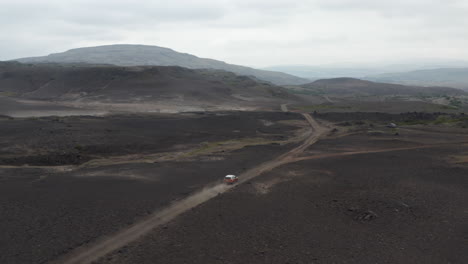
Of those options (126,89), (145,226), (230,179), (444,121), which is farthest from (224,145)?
(126,89)

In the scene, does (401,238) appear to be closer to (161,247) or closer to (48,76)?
(161,247)

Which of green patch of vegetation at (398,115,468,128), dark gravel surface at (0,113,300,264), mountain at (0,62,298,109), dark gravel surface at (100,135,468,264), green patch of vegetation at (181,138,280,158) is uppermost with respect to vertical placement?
mountain at (0,62,298,109)

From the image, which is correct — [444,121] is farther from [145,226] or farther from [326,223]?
[145,226]

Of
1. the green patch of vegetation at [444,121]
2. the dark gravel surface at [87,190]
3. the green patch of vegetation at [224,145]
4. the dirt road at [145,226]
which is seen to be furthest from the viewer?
the green patch of vegetation at [444,121]

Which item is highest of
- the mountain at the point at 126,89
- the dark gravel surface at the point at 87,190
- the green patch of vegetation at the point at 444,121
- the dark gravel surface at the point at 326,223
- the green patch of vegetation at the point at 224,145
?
the mountain at the point at 126,89

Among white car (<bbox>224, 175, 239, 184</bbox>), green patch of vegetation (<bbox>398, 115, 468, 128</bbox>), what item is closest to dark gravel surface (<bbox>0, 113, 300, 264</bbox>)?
white car (<bbox>224, 175, 239, 184</bbox>)

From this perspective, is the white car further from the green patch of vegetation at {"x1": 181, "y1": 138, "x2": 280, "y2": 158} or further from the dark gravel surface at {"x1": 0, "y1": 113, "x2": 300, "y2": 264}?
the green patch of vegetation at {"x1": 181, "y1": 138, "x2": 280, "y2": 158}

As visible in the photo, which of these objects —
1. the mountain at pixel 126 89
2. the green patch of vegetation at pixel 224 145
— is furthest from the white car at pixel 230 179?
the mountain at pixel 126 89

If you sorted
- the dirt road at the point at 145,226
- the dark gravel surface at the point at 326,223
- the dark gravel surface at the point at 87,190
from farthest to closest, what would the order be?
the dark gravel surface at the point at 87,190 < the dark gravel surface at the point at 326,223 < the dirt road at the point at 145,226

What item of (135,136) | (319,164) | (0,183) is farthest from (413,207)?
(135,136)

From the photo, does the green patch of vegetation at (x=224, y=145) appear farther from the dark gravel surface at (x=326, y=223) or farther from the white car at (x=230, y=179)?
the dark gravel surface at (x=326, y=223)
